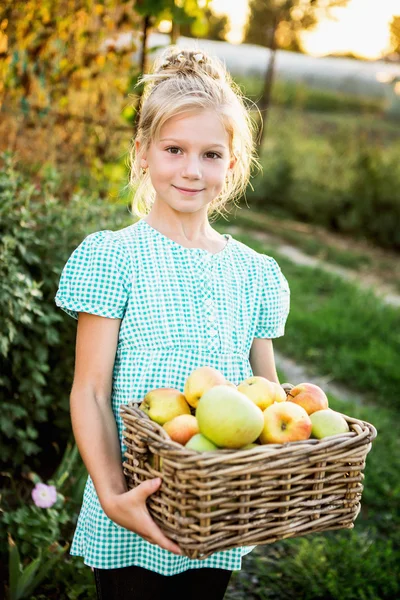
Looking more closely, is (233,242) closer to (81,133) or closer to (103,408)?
(103,408)

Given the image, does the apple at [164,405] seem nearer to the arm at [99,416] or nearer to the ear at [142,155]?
the arm at [99,416]

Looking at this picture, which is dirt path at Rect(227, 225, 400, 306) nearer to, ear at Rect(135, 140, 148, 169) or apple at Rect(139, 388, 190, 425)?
ear at Rect(135, 140, 148, 169)

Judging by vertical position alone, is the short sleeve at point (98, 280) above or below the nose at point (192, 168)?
below

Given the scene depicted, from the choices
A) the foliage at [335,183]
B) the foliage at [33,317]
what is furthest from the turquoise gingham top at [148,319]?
the foliage at [335,183]

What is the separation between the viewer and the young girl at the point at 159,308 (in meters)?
1.59

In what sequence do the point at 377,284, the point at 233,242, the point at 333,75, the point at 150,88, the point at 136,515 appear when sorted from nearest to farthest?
the point at 136,515
the point at 150,88
the point at 233,242
the point at 377,284
the point at 333,75

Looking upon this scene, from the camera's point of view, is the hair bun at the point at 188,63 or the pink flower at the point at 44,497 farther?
the pink flower at the point at 44,497

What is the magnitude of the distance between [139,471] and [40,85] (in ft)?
9.75

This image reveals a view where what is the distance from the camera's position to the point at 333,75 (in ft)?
56.8

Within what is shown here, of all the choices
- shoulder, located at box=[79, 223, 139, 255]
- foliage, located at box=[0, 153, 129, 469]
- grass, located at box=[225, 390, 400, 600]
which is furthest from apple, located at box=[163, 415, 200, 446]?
grass, located at box=[225, 390, 400, 600]

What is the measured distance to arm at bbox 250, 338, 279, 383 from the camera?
1860 mm

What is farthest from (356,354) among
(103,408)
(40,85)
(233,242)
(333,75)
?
(333,75)

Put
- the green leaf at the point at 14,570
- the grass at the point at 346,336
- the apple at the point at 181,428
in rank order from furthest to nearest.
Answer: the grass at the point at 346,336
the green leaf at the point at 14,570
the apple at the point at 181,428

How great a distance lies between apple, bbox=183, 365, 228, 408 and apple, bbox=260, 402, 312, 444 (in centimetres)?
12
